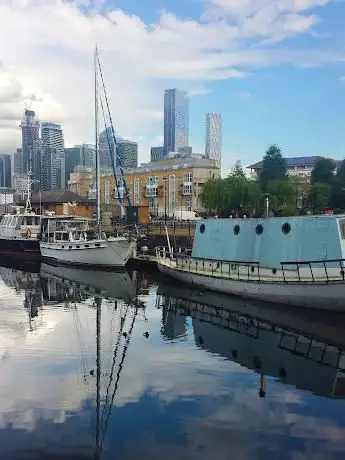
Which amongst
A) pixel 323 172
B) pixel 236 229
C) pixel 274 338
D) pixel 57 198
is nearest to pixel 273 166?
pixel 323 172

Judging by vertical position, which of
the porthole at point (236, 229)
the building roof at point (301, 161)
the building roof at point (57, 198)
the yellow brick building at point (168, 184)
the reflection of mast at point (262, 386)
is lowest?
the reflection of mast at point (262, 386)

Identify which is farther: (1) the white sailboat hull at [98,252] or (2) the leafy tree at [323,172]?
(2) the leafy tree at [323,172]

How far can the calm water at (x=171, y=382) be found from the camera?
10.9 metres

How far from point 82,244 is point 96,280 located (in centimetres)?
682

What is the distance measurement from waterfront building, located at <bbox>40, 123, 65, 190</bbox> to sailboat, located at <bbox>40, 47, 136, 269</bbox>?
91.0m

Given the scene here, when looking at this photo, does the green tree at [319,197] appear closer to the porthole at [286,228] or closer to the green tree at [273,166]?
the green tree at [273,166]

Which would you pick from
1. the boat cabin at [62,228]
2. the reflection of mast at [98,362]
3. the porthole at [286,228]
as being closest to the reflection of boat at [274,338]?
the reflection of mast at [98,362]

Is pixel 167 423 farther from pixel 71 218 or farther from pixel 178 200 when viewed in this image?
pixel 178 200

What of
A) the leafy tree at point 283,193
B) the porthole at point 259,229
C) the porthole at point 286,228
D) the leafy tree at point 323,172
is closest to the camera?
the porthole at point 286,228

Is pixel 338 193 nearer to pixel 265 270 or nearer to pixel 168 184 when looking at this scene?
pixel 168 184

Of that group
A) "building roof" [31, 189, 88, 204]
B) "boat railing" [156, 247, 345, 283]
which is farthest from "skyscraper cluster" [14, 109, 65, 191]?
"boat railing" [156, 247, 345, 283]

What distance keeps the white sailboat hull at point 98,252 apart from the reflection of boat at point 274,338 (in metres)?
12.7

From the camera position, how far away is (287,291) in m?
24.6

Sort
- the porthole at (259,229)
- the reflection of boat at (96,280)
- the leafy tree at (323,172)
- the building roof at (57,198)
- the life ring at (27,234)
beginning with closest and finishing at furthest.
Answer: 1. the porthole at (259,229)
2. the reflection of boat at (96,280)
3. the life ring at (27,234)
4. the building roof at (57,198)
5. the leafy tree at (323,172)
